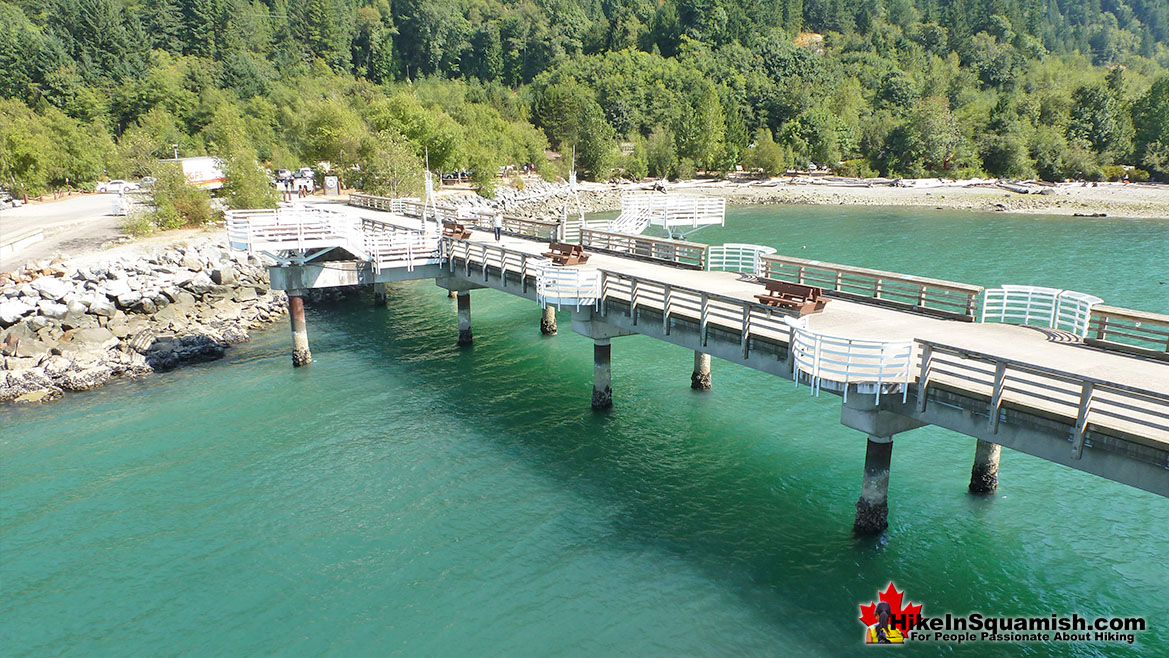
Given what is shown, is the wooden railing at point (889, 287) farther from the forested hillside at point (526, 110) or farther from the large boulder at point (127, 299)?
the forested hillside at point (526, 110)

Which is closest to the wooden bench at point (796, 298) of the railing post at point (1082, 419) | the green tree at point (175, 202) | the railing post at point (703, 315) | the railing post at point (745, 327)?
the railing post at point (703, 315)

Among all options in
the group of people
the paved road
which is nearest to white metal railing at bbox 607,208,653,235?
the paved road

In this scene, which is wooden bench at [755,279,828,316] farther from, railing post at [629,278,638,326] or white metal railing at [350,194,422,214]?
white metal railing at [350,194,422,214]

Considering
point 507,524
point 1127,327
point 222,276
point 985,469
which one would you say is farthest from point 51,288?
point 1127,327

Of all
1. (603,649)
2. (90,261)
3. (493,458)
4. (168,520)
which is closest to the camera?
(603,649)

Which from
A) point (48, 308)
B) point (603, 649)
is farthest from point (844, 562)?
point (48, 308)

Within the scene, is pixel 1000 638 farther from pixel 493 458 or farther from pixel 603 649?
pixel 493 458
